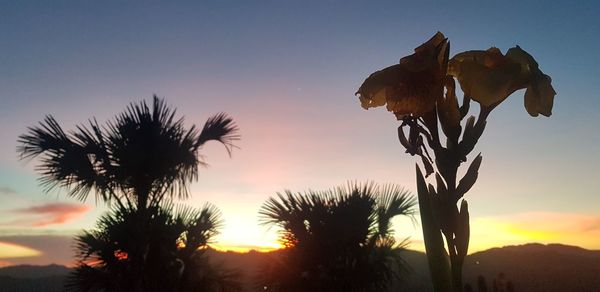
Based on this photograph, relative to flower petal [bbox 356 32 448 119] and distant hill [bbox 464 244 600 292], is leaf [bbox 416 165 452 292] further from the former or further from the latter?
distant hill [bbox 464 244 600 292]

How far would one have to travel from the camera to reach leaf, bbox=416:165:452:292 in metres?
0.96

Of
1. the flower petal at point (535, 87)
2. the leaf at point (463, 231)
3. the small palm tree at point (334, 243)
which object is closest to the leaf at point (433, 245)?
the leaf at point (463, 231)

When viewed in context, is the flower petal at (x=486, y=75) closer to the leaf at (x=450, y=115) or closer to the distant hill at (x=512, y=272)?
the leaf at (x=450, y=115)

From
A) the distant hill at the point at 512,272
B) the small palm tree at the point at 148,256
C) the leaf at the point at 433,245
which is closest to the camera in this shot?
the leaf at the point at 433,245

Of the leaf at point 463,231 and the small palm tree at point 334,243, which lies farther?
the small palm tree at point 334,243

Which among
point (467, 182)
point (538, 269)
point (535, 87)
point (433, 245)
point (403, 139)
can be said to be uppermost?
point (538, 269)

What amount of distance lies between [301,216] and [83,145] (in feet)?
12.3

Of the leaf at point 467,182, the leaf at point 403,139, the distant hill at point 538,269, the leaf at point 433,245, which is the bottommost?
the leaf at point 433,245

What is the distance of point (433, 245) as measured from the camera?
1.00 m

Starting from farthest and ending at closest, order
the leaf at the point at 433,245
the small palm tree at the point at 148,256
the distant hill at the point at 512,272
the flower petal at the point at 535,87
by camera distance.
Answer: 1. the distant hill at the point at 512,272
2. the small palm tree at the point at 148,256
3. the flower petal at the point at 535,87
4. the leaf at the point at 433,245

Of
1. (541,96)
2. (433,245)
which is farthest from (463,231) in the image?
(541,96)

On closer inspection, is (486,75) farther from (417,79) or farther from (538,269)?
(538,269)

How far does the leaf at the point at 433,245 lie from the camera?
960mm

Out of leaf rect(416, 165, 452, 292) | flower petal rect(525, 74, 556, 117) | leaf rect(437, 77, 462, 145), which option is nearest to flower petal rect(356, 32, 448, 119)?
leaf rect(437, 77, 462, 145)
